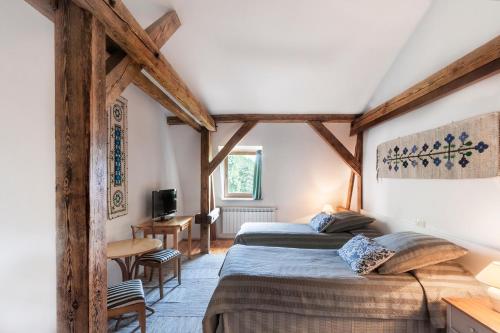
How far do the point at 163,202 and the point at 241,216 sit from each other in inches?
65.6

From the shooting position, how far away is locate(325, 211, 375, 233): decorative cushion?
11.1 feet

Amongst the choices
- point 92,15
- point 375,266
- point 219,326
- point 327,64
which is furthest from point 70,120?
point 327,64

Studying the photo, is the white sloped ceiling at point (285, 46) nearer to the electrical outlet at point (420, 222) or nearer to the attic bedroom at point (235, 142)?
the attic bedroom at point (235, 142)

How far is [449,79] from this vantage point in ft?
6.93

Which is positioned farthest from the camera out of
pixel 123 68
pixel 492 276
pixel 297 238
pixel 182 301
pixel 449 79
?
pixel 297 238

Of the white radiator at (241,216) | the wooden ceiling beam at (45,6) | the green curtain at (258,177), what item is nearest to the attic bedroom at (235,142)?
the wooden ceiling beam at (45,6)

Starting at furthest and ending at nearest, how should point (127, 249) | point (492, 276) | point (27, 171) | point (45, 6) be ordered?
point (127, 249) → point (492, 276) → point (27, 171) → point (45, 6)

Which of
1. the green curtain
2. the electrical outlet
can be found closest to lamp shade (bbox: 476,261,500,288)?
the electrical outlet

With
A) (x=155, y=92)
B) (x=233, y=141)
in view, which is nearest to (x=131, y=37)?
(x=155, y=92)

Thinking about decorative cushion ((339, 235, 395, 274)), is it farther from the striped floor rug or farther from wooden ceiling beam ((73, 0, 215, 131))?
wooden ceiling beam ((73, 0, 215, 131))

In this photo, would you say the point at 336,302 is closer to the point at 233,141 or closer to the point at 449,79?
the point at 449,79

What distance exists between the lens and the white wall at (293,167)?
16.4ft

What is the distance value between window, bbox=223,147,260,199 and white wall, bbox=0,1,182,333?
155 inches

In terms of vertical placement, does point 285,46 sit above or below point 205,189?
above
